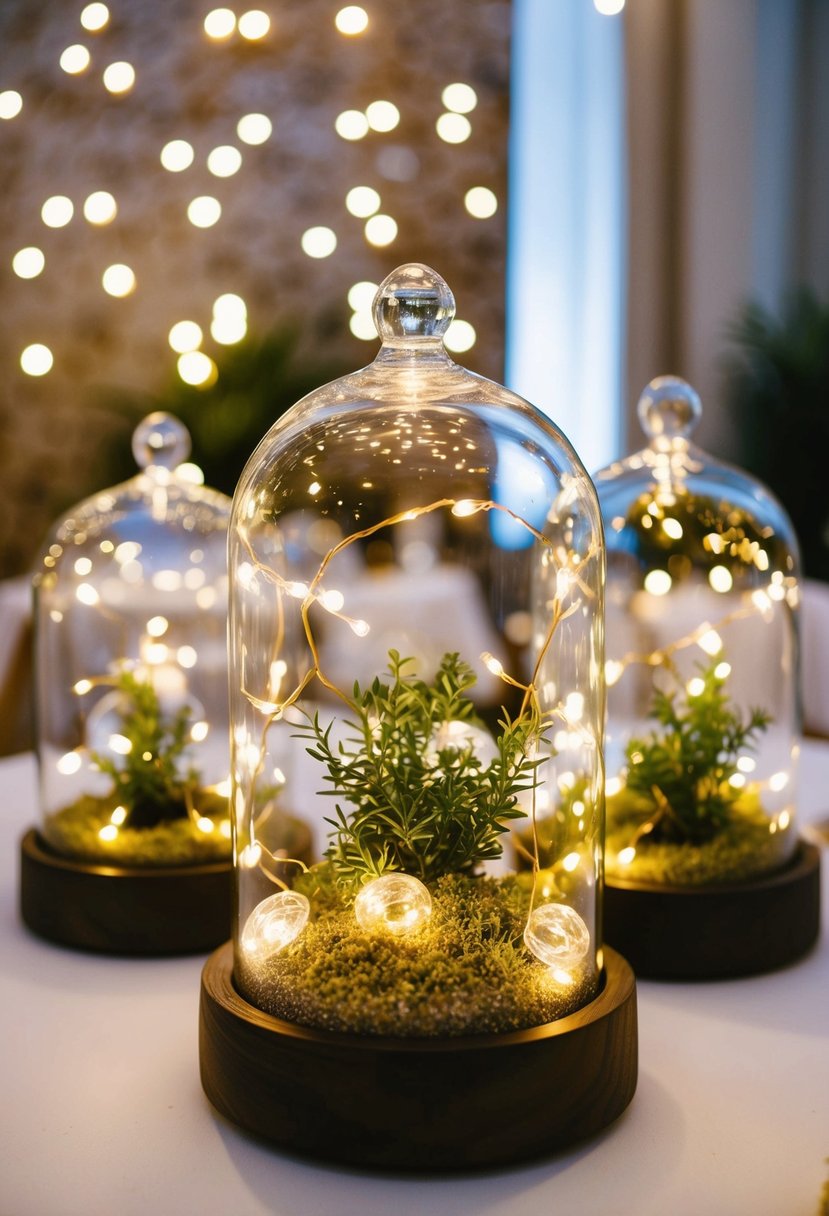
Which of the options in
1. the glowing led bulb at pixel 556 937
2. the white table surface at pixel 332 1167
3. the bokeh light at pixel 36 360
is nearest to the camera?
the white table surface at pixel 332 1167

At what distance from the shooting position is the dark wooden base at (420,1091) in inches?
26.9

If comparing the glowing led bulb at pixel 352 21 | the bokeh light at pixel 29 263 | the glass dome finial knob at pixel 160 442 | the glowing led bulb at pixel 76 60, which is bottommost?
the glass dome finial knob at pixel 160 442

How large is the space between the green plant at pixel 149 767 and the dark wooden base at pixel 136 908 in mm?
92

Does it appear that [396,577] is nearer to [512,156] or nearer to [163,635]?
[512,156]

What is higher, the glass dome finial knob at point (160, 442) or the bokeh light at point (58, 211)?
the bokeh light at point (58, 211)

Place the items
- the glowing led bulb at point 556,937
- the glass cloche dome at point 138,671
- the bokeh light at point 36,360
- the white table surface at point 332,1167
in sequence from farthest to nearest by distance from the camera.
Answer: the bokeh light at point 36,360 < the glass cloche dome at point 138,671 < the glowing led bulb at point 556,937 < the white table surface at point 332,1167

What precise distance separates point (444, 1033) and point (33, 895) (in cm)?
50

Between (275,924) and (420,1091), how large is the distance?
0.16m

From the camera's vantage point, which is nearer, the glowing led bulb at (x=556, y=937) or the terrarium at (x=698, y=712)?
the glowing led bulb at (x=556, y=937)

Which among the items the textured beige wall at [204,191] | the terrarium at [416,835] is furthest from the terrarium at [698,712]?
the textured beige wall at [204,191]

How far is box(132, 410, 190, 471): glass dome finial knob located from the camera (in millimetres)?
1210

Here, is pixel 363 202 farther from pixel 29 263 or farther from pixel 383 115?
pixel 29 263

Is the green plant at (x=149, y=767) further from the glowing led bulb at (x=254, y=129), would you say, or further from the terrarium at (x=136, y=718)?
the glowing led bulb at (x=254, y=129)

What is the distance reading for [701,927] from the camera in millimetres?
974
